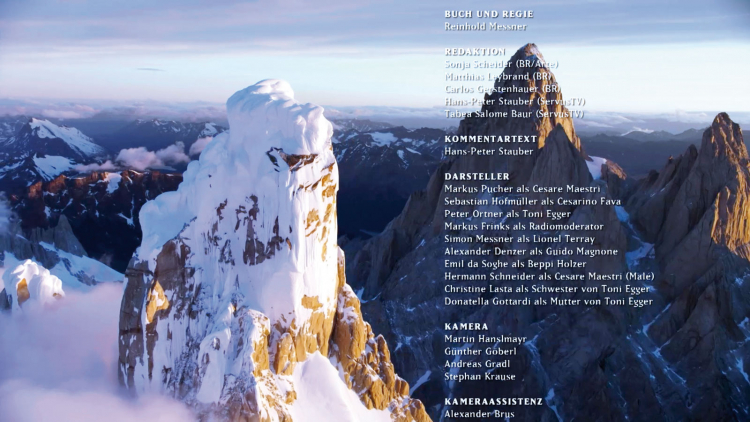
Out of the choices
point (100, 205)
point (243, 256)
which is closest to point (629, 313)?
point (243, 256)

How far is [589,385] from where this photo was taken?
82.5 m

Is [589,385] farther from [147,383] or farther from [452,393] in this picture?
[147,383]

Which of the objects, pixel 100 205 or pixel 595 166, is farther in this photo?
pixel 100 205

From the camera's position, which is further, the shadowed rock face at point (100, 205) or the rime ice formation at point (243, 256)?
the shadowed rock face at point (100, 205)

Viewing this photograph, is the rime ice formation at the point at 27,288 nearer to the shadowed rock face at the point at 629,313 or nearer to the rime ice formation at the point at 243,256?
the rime ice formation at the point at 243,256

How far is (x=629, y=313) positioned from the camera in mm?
87938

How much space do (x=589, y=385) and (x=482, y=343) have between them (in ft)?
44.8

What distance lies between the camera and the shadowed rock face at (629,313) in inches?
3221

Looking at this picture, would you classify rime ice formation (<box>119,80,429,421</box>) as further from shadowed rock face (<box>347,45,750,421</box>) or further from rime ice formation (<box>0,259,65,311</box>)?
shadowed rock face (<box>347,45,750,421</box>)

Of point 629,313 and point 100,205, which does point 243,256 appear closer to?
point 629,313

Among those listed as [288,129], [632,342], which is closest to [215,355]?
[288,129]

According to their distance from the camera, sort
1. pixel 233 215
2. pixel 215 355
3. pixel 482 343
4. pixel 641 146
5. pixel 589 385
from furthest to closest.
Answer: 1. pixel 641 146
2. pixel 482 343
3. pixel 589 385
4. pixel 233 215
5. pixel 215 355

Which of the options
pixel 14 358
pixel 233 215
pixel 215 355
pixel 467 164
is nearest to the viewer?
pixel 215 355

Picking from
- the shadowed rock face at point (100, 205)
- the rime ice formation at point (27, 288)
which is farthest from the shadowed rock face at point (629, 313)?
the shadowed rock face at point (100, 205)
